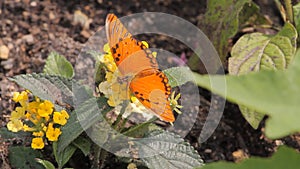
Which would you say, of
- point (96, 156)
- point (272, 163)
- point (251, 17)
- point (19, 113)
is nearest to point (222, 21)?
point (251, 17)

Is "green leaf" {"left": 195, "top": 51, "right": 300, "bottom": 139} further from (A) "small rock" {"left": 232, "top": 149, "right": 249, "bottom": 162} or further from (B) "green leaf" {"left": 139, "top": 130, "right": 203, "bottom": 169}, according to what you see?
(A) "small rock" {"left": 232, "top": 149, "right": 249, "bottom": 162}

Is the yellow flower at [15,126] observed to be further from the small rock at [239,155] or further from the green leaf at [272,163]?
the green leaf at [272,163]

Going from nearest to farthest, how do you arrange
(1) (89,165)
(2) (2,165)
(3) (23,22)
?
(2) (2,165)
(1) (89,165)
(3) (23,22)

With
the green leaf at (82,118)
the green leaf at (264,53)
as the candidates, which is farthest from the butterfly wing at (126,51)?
the green leaf at (264,53)

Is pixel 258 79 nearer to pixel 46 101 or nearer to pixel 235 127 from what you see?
pixel 46 101

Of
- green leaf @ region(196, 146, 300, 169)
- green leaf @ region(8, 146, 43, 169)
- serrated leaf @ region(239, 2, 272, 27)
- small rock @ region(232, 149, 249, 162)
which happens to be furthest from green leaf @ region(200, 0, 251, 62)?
green leaf @ region(196, 146, 300, 169)

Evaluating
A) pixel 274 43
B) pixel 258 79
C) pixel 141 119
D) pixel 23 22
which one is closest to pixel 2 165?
pixel 141 119

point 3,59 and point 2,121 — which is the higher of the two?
point 3,59
